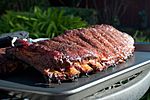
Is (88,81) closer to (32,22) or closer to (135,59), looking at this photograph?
(135,59)

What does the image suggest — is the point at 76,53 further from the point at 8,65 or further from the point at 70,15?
the point at 70,15

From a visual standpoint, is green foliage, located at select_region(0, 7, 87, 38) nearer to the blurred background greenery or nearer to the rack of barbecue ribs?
the blurred background greenery

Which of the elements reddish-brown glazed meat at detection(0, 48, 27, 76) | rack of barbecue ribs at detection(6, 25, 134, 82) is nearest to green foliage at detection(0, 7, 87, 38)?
rack of barbecue ribs at detection(6, 25, 134, 82)

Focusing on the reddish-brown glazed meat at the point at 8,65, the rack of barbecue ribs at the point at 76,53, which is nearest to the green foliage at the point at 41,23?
the rack of barbecue ribs at the point at 76,53

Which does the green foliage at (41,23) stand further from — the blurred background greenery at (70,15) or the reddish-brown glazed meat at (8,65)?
the reddish-brown glazed meat at (8,65)


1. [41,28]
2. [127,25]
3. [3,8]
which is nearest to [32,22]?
[41,28]
